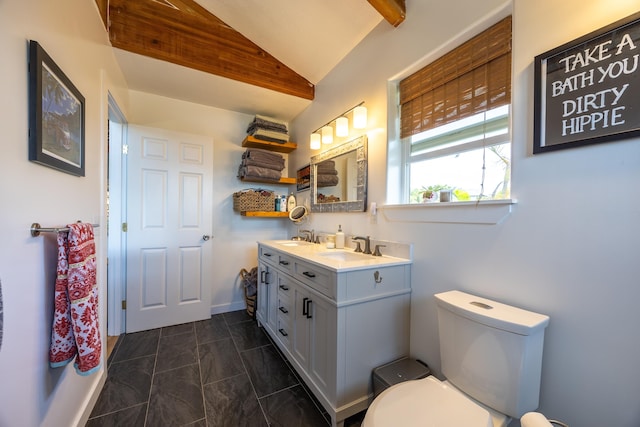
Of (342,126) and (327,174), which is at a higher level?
(342,126)

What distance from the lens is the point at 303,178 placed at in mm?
2838

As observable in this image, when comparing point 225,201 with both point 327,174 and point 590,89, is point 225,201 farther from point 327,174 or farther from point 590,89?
point 590,89

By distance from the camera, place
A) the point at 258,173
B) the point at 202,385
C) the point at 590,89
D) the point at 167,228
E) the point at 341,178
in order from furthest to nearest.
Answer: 1. the point at 258,173
2. the point at 167,228
3. the point at 341,178
4. the point at 202,385
5. the point at 590,89

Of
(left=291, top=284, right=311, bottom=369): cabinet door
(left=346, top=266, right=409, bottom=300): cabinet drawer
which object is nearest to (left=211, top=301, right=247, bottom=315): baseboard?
(left=291, top=284, right=311, bottom=369): cabinet door

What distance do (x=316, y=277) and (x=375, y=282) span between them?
0.34m

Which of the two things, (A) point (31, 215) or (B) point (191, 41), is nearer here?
(A) point (31, 215)

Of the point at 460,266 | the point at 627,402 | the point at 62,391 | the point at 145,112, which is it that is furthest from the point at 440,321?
the point at 145,112

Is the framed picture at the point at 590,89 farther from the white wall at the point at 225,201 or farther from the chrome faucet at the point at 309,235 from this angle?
the white wall at the point at 225,201

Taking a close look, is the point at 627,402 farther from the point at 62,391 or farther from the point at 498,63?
the point at 62,391

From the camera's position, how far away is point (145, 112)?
2.54 metres

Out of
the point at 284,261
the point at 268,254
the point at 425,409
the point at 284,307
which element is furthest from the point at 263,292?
the point at 425,409

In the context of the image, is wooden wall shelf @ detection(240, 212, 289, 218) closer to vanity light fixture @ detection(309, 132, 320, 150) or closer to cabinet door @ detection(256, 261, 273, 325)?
cabinet door @ detection(256, 261, 273, 325)

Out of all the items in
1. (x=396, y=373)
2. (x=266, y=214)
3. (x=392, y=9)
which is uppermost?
(x=392, y=9)

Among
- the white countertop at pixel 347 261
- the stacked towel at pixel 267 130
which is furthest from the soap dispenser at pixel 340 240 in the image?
the stacked towel at pixel 267 130
